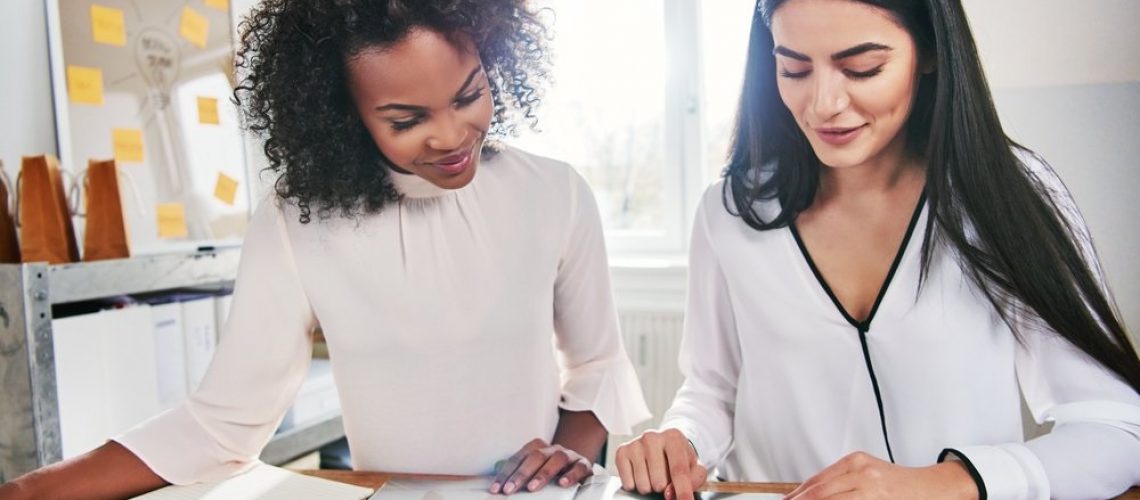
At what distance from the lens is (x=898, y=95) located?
903mm

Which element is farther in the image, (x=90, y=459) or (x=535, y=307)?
(x=535, y=307)

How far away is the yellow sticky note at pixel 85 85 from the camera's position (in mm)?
2041

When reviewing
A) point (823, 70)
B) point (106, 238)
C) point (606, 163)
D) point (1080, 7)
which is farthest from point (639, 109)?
point (823, 70)

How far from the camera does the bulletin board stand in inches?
81.0

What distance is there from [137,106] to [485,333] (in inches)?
61.4

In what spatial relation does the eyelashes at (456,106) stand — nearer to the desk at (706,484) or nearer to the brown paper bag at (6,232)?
the desk at (706,484)

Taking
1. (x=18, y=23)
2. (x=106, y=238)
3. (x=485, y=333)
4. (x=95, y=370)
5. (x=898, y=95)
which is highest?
(x=18, y=23)

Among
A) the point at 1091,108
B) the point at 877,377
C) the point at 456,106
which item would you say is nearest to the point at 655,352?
the point at 1091,108

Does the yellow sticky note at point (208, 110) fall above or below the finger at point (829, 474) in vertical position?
above

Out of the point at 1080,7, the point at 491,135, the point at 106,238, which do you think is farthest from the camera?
the point at 106,238

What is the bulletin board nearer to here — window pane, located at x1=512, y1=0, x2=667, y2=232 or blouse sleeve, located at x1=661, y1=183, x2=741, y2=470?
window pane, located at x1=512, y1=0, x2=667, y2=232

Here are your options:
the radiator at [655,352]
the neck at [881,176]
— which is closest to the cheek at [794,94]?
the neck at [881,176]

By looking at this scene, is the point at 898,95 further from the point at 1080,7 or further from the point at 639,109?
the point at 639,109

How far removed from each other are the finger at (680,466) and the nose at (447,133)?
1.37ft
